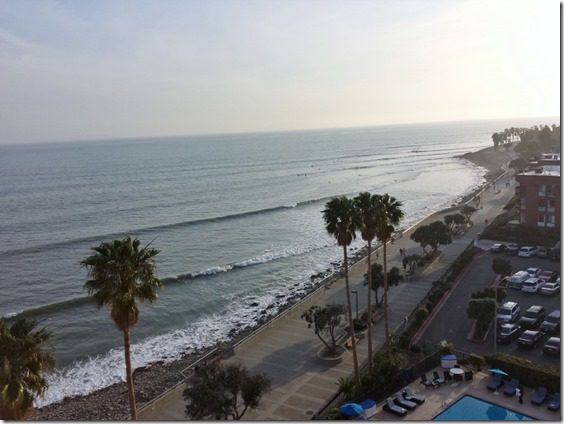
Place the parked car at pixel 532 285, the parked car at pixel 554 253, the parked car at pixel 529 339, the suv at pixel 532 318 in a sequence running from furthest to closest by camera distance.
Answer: the parked car at pixel 554 253, the parked car at pixel 532 285, the suv at pixel 532 318, the parked car at pixel 529 339

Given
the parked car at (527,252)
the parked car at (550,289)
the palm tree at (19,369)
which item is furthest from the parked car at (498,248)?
the palm tree at (19,369)

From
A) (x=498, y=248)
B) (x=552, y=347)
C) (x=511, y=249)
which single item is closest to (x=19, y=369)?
(x=552, y=347)

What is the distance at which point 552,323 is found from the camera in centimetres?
3438

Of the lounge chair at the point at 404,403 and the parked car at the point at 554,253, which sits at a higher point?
the parked car at the point at 554,253

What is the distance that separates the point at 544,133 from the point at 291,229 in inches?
3270

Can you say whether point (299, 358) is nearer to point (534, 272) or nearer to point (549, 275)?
point (534, 272)

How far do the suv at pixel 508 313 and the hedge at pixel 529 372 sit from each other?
8.49m

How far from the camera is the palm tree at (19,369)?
1542cm

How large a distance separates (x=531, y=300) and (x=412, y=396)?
68.2 feet

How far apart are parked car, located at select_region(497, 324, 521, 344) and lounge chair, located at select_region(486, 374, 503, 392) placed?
6.93 m

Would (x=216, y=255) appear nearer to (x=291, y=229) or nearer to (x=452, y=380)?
(x=291, y=229)

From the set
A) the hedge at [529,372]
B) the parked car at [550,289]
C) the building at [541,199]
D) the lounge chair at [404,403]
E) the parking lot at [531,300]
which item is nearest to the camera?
the lounge chair at [404,403]

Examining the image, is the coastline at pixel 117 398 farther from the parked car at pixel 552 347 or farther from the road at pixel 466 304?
the parked car at pixel 552 347

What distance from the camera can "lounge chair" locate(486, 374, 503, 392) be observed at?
2556 cm
